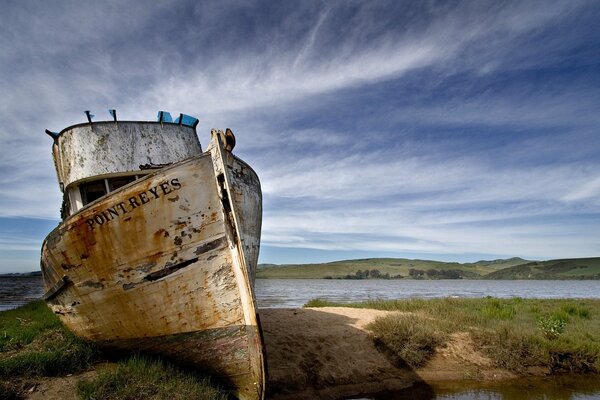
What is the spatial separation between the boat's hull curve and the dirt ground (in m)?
2.10

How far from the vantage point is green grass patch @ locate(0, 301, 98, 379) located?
5.00 metres

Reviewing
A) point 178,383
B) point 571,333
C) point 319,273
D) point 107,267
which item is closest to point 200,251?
point 107,267

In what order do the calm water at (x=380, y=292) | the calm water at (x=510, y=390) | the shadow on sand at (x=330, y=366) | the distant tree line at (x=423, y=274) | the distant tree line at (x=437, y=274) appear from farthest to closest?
1. the distant tree line at (x=437, y=274)
2. the distant tree line at (x=423, y=274)
3. the calm water at (x=380, y=292)
4. the shadow on sand at (x=330, y=366)
5. the calm water at (x=510, y=390)

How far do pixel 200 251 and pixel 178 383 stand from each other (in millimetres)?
1621

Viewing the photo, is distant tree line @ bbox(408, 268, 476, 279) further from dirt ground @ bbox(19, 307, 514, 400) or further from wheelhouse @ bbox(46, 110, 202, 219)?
wheelhouse @ bbox(46, 110, 202, 219)

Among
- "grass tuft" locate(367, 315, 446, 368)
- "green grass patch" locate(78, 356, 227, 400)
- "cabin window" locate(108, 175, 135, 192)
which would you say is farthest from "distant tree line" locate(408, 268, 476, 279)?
"green grass patch" locate(78, 356, 227, 400)

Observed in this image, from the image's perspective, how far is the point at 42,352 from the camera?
574 centimetres

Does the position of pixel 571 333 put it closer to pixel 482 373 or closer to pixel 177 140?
pixel 482 373

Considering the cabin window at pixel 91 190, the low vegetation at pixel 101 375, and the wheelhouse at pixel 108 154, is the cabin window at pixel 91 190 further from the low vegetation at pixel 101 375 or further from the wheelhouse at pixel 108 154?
the low vegetation at pixel 101 375

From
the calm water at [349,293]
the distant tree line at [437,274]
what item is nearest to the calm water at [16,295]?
the calm water at [349,293]

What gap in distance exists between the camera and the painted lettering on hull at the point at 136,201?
196 inches

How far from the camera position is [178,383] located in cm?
488

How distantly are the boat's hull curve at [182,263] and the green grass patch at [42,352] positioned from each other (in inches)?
41.4

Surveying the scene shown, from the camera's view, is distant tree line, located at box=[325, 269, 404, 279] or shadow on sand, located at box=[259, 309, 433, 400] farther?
distant tree line, located at box=[325, 269, 404, 279]
